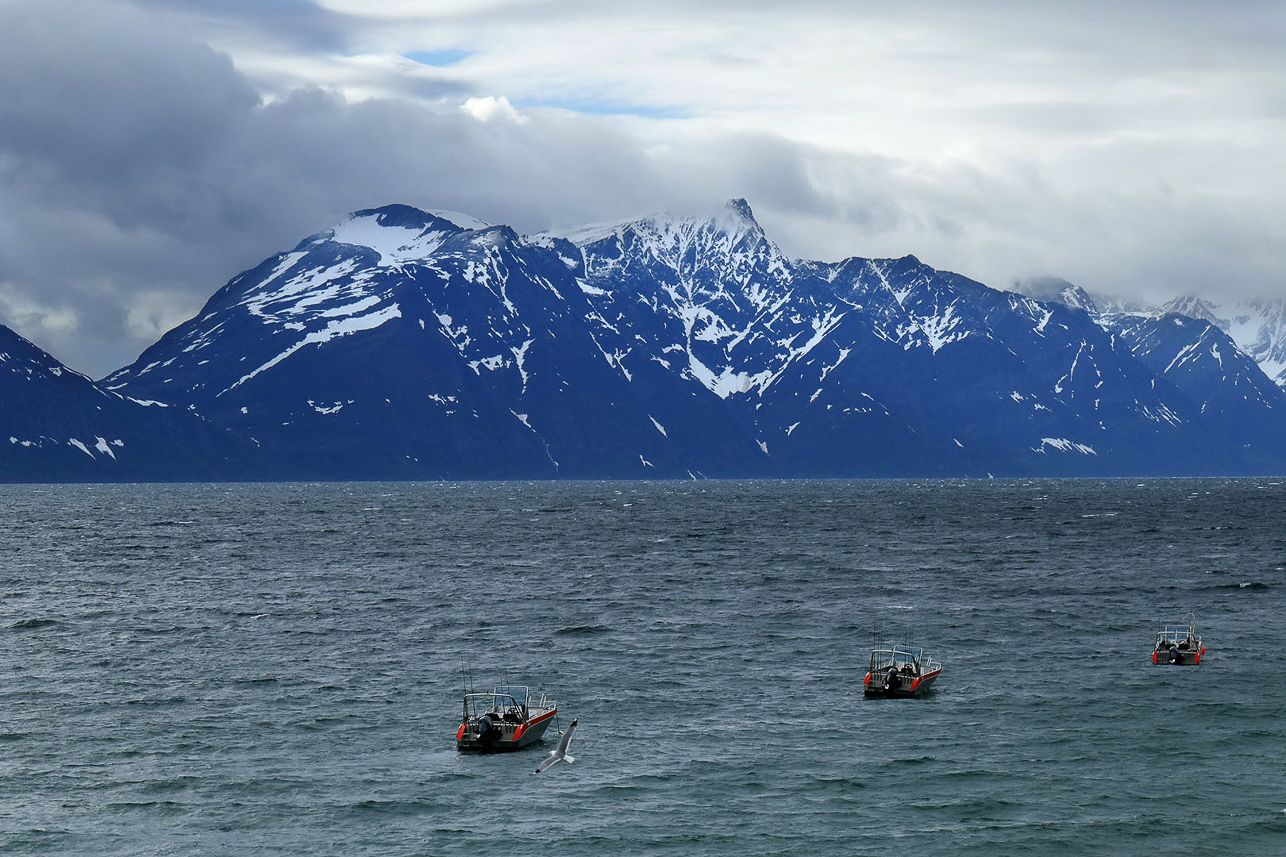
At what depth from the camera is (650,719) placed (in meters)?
68.3

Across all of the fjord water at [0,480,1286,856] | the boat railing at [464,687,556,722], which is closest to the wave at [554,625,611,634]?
the fjord water at [0,480,1286,856]

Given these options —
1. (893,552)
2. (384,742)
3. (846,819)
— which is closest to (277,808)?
(384,742)

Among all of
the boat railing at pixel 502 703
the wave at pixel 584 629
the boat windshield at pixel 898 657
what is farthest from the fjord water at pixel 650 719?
the boat windshield at pixel 898 657

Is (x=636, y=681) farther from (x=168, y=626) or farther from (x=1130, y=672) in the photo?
(x=168, y=626)

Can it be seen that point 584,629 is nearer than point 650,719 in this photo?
No

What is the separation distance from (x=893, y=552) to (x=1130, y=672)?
9256 cm

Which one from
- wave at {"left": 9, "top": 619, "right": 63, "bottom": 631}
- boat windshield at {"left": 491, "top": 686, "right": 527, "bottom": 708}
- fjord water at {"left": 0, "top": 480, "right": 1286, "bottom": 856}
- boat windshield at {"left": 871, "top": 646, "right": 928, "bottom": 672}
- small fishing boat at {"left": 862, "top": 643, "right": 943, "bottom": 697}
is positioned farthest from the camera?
wave at {"left": 9, "top": 619, "right": 63, "bottom": 631}

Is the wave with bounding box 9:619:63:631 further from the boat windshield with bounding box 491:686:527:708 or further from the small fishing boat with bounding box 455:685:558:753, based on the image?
the small fishing boat with bounding box 455:685:558:753

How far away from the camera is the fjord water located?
166 ft

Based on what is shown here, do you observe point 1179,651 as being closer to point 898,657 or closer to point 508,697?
point 898,657

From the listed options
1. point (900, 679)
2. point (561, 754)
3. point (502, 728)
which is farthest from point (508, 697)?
point (900, 679)

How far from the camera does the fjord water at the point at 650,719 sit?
50594mm

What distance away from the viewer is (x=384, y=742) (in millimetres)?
63719

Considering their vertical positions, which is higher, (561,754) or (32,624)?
(32,624)
